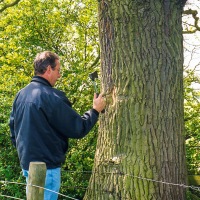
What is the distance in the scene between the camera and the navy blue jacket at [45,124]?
384 centimetres

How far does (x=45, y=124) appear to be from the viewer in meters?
3.87

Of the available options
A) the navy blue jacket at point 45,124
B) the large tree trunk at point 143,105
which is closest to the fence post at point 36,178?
the navy blue jacket at point 45,124

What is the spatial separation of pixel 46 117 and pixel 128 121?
40.4 inches

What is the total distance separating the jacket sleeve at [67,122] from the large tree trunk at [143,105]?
0.74m

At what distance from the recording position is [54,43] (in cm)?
757

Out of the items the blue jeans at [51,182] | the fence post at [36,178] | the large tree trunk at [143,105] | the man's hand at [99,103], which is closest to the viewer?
the fence post at [36,178]

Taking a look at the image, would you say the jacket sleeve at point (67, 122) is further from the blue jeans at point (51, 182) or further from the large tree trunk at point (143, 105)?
the large tree trunk at point (143, 105)

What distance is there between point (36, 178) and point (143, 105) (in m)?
1.64

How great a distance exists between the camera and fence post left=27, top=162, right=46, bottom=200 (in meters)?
3.27

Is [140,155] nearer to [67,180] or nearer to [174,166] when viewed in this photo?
[174,166]

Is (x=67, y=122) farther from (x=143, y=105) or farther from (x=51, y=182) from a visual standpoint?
(x=143, y=105)

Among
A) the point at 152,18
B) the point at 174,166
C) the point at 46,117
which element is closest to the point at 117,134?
the point at 174,166

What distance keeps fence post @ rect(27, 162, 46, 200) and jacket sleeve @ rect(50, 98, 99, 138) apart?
0.64 metres

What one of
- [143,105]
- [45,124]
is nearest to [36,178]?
[45,124]
